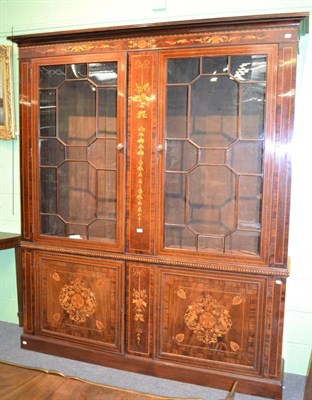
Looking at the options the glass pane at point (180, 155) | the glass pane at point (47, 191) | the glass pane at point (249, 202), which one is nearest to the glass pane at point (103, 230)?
the glass pane at point (47, 191)

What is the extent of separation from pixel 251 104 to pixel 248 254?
2.84ft

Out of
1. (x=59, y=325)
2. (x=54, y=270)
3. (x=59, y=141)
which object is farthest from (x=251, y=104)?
(x=59, y=325)

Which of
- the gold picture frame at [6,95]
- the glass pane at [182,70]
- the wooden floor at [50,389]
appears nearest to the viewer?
the wooden floor at [50,389]

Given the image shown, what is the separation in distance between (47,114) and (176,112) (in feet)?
3.00

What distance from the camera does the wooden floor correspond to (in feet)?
4.58

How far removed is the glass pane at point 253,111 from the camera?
2215 mm

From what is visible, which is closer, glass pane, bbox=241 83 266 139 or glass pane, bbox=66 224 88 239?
glass pane, bbox=241 83 266 139

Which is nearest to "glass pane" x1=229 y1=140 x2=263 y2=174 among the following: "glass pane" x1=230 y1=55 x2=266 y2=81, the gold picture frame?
"glass pane" x1=230 y1=55 x2=266 y2=81

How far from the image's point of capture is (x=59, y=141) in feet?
8.70

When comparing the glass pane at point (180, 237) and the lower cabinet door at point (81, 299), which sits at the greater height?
the glass pane at point (180, 237)

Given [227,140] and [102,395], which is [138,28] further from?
[102,395]

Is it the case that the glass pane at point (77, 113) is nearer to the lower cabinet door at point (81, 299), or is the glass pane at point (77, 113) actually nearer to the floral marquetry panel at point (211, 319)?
the lower cabinet door at point (81, 299)

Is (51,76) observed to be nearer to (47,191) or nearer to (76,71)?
(76,71)

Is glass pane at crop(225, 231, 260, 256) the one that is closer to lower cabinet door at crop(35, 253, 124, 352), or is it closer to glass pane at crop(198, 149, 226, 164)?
glass pane at crop(198, 149, 226, 164)
